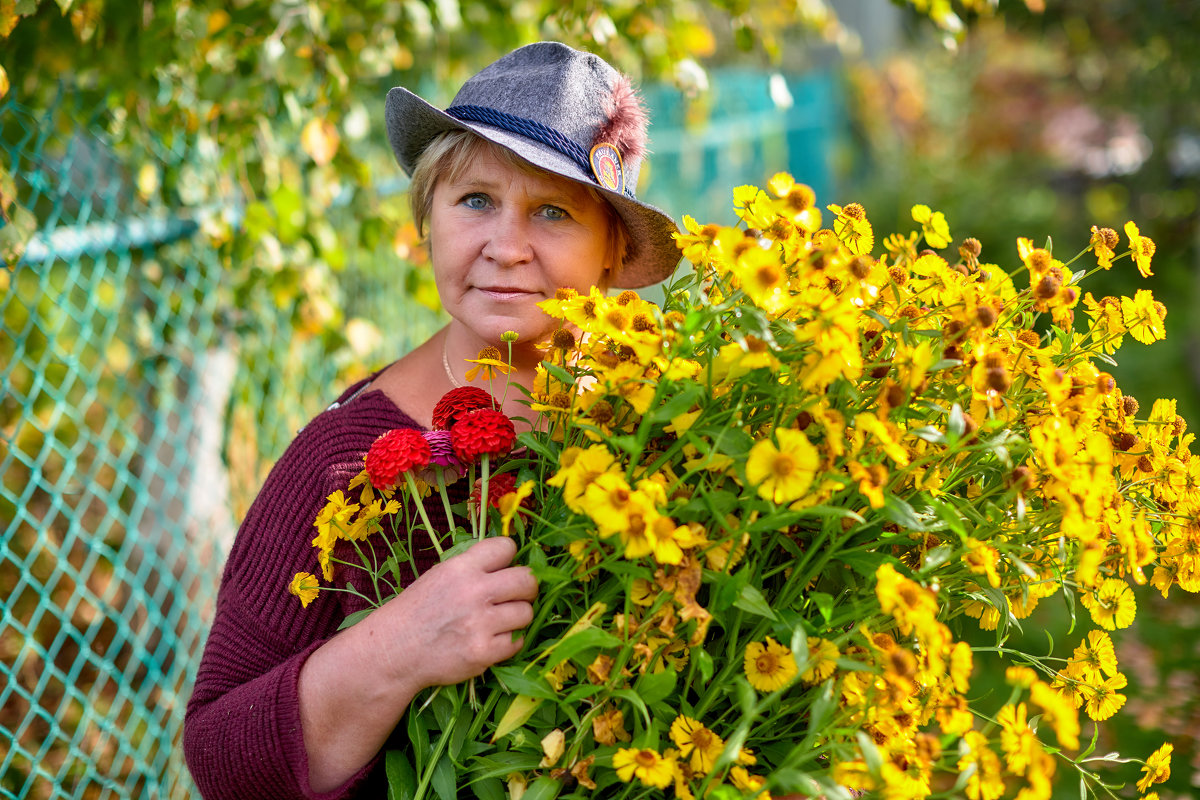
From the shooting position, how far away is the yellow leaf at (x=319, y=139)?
220 centimetres

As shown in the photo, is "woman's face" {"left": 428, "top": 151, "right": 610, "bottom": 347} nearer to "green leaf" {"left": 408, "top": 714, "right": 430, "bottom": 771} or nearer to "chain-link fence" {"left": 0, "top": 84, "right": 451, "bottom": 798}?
"green leaf" {"left": 408, "top": 714, "right": 430, "bottom": 771}

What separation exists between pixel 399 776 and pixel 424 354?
0.69 m

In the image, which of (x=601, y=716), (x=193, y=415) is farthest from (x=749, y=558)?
(x=193, y=415)

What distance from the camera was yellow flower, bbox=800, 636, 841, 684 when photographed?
925mm

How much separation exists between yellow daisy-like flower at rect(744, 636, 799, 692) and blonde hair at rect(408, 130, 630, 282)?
0.71m

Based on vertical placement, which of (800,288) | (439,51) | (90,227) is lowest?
(800,288)

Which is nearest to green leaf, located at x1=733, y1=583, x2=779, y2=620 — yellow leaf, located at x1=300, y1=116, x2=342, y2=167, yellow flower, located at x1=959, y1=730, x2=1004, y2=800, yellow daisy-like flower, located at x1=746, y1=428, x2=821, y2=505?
yellow daisy-like flower, located at x1=746, y1=428, x2=821, y2=505

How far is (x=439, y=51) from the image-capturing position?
3.38m

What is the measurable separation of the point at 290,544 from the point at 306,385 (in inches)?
58.3

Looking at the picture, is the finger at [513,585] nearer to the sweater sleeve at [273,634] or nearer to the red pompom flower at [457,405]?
the red pompom flower at [457,405]

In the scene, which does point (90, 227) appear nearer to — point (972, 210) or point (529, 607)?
point (529, 607)

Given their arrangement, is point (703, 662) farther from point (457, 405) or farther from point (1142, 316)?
point (1142, 316)

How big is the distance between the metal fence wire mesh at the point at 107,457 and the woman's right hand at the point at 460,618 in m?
1.07

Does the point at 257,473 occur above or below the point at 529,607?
above
